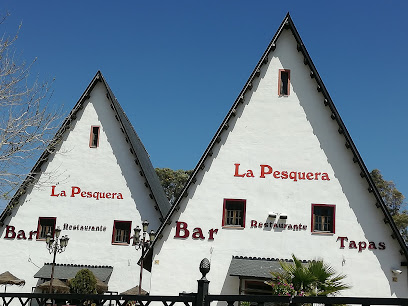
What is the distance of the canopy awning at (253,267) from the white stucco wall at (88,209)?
7.61 metres

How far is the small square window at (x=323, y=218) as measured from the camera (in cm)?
2190

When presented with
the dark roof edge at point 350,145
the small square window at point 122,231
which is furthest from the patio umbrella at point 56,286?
the dark roof edge at point 350,145

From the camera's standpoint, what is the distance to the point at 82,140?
29.4m

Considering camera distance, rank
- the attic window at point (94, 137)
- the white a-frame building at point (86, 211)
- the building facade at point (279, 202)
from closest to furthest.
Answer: the building facade at point (279, 202) → the white a-frame building at point (86, 211) → the attic window at point (94, 137)

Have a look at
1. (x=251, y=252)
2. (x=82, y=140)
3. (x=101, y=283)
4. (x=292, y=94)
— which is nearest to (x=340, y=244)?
(x=251, y=252)

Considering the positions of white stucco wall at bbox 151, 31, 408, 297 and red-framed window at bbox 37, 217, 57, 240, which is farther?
red-framed window at bbox 37, 217, 57, 240

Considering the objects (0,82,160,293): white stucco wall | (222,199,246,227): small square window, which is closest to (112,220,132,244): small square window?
(0,82,160,293): white stucco wall

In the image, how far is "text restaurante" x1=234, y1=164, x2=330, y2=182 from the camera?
73.2 feet

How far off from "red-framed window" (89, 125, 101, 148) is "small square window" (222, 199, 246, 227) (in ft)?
34.6

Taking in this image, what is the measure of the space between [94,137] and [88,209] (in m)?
4.36

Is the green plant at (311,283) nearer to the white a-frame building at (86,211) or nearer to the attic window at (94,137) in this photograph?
the white a-frame building at (86,211)

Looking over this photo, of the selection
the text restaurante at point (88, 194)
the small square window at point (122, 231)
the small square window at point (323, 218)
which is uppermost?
the text restaurante at point (88, 194)

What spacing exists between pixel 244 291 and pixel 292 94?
30.7 feet

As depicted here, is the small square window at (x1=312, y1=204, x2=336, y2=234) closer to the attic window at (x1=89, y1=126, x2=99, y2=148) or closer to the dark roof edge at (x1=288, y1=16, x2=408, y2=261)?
the dark roof edge at (x1=288, y1=16, x2=408, y2=261)
